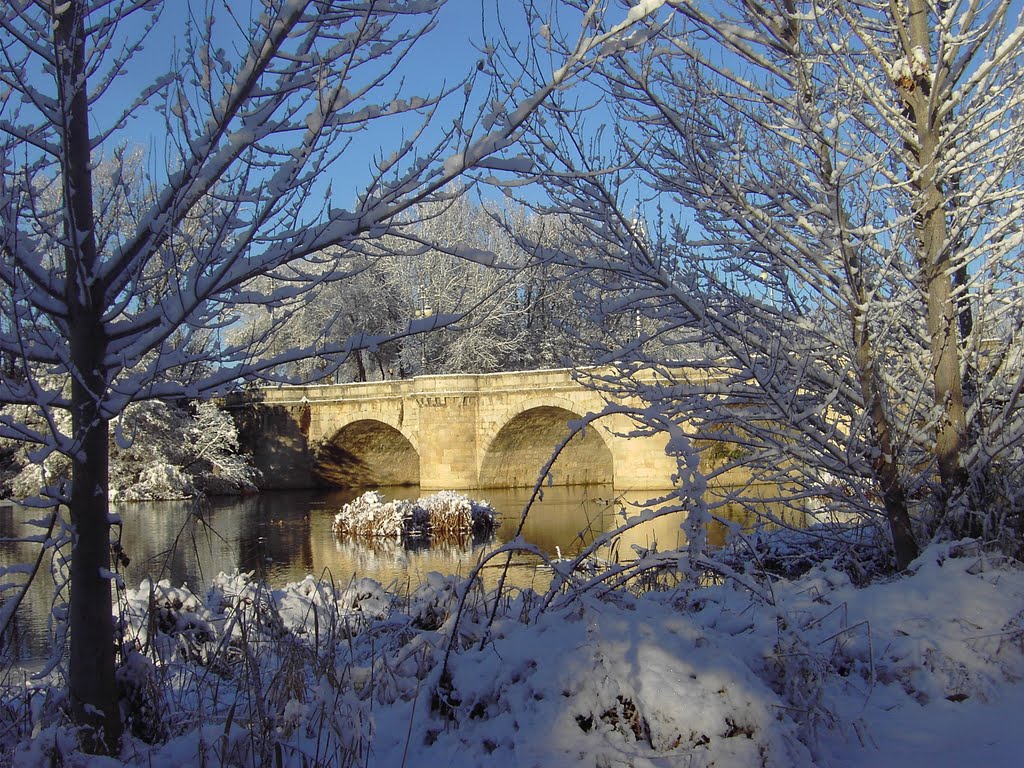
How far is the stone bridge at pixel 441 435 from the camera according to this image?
74.2 feet

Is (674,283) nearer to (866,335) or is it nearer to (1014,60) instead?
(866,335)

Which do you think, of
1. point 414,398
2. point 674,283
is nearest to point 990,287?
point 674,283

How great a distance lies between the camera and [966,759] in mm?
1953

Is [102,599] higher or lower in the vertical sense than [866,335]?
lower

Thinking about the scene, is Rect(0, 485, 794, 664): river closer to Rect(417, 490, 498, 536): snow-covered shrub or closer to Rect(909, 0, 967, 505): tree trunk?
Rect(417, 490, 498, 536): snow-covered shrub

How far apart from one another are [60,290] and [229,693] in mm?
1618

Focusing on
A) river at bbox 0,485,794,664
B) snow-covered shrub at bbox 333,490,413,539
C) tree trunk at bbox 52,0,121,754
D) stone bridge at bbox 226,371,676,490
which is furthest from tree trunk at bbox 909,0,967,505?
stone bridge at bbox 226,371,676,490

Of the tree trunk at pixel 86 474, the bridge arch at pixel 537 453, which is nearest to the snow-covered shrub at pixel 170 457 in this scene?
the bridge arch at pixel 537 453

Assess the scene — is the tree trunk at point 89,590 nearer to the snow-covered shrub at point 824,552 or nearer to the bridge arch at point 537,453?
the snow-covered shrub at point 824,552

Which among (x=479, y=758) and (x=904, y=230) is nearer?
(x=479, y=758)

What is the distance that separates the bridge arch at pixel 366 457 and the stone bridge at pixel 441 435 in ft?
0.11

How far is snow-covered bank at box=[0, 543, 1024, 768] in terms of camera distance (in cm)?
193

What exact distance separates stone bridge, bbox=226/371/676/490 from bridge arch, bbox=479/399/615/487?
0.11 feet

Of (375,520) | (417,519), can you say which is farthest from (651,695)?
(417,519)
